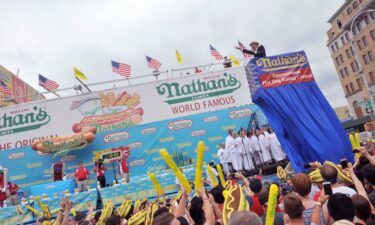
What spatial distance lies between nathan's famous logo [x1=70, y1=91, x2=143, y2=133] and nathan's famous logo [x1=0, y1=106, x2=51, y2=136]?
55.9 inches

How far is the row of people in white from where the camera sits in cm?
1134

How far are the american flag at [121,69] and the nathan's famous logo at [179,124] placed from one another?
3.28 meters

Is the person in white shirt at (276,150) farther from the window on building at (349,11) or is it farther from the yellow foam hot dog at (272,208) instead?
the window on building at (349,11)

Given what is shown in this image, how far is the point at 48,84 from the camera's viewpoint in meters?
14.6

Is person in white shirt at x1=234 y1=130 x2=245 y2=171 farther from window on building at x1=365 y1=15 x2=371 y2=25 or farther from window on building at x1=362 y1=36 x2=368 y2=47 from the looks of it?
window on building at x1=362 y1=36 x2=368 y2=47

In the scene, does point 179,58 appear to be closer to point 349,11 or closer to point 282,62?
point 282,62

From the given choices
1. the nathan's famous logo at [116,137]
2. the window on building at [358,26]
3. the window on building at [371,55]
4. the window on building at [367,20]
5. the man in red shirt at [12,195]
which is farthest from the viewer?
the window on building at [358,26]

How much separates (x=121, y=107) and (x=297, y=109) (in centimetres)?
971

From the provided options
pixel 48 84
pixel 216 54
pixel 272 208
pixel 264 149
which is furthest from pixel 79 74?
pixel 272 208

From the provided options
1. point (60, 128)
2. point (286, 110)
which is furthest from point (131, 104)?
point (286, 110)

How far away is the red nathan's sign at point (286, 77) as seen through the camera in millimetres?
5926

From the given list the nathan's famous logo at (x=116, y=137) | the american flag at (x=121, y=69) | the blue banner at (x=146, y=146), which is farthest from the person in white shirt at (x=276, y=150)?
the american flag at (x=121, y=69)

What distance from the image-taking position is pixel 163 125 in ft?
44.4

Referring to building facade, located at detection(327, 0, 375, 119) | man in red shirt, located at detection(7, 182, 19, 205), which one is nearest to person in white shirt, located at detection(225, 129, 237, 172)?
man in red shirt, located at detection(7, 182, 19, 205)
